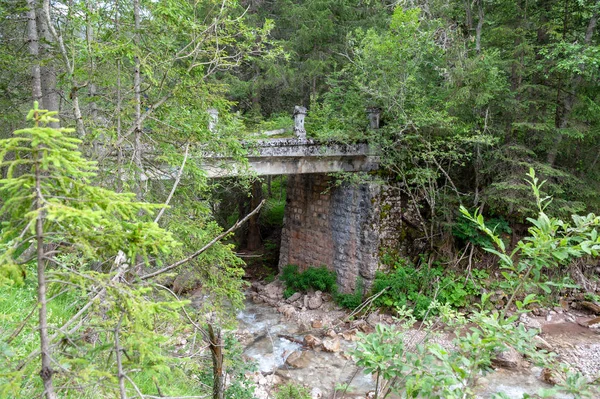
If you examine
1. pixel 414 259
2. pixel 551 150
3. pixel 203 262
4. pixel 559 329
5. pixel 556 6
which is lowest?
pixel 559 329

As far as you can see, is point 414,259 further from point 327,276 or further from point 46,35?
point 46,35

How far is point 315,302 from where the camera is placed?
10.4 m

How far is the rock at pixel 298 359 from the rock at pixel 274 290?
2986 millimetres

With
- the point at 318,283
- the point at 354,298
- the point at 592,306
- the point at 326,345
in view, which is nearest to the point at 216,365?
the point at 326,345

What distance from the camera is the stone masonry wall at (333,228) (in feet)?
32.5

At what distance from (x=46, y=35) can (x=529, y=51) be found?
9171 mm

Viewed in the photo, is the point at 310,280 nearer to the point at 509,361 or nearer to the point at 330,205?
the point at 330,205

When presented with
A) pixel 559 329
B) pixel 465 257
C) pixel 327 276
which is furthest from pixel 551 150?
pixel 327 276

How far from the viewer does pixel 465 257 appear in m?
9.77

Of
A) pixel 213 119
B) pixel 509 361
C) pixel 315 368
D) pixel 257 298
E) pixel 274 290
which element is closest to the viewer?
pixel 213 119

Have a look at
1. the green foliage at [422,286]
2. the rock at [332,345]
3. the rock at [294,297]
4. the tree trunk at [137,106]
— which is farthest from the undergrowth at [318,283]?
the tree trunk at [137,106]

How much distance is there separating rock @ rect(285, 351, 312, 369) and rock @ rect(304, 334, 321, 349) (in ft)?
1.16

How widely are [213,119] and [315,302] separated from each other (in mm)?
6511

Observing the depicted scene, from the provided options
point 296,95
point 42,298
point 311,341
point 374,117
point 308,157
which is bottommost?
point 311,341
